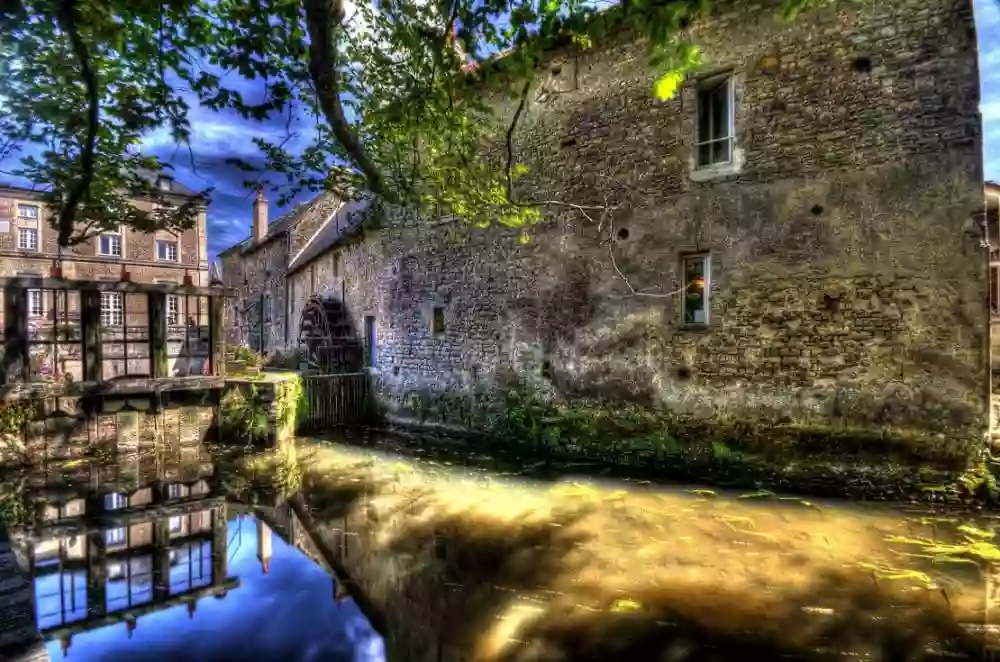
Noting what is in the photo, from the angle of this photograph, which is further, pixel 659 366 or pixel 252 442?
pixel 252 442

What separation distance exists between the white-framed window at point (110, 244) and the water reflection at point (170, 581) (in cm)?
1964

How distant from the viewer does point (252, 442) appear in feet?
29.0

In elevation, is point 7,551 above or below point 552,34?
below

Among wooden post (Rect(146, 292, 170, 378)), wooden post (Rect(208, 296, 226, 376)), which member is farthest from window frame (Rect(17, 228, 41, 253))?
wooden post (Rect(146, 292, 170, 378))

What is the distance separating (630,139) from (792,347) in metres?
4.19

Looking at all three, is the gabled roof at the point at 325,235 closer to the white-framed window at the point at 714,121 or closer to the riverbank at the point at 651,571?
the white-framed window at the point at 714,121

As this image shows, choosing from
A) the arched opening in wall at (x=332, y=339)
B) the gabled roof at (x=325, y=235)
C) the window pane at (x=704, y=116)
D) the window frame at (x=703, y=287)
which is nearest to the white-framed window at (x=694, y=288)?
the window frame at (x=703, y=287)

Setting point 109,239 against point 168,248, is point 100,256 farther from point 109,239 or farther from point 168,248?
point 168,248

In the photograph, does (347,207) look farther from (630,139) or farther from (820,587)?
(820,587)

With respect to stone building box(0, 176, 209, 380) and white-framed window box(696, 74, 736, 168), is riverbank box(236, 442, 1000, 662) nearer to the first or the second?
white-framed window box(696, 74, 736, 168)

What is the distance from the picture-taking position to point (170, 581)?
4355mm

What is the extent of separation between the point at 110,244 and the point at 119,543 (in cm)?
2277

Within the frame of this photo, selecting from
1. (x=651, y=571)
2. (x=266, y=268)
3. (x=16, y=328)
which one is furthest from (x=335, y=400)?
(x=266, y=268)

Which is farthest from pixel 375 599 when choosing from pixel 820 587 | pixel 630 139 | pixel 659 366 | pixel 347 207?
pixel 347 207
